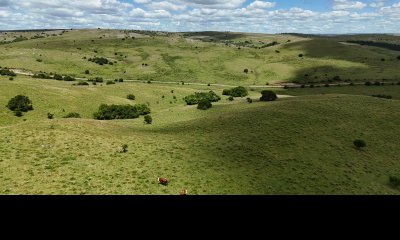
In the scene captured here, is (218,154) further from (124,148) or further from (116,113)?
(116,113)

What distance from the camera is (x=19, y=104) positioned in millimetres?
88875

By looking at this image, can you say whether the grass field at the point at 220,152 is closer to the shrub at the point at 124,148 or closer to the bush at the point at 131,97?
the shrub at the point at 124,148

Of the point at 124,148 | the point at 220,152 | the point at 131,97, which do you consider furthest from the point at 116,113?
the point at 220,152

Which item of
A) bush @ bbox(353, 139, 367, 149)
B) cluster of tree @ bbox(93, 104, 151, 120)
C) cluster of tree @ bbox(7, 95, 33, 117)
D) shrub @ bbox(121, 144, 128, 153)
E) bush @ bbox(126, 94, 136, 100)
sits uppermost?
shrub @ bbox(121, 144, 128, 153)

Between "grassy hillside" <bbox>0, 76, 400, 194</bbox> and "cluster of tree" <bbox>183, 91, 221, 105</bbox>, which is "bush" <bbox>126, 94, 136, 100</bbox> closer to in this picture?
"cluster of tree" <bbox>183, 91, 221, 105</bbox>

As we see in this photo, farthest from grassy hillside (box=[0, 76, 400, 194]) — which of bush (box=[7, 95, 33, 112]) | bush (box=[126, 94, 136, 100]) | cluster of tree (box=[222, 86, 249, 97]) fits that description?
cluster of tree (box=[222, 86, 249, 97])

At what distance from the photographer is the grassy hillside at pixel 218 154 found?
39688 millimetres

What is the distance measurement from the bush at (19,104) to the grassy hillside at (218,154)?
27.3 ft

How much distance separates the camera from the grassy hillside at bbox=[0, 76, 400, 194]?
130 feet

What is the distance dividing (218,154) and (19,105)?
61.7 m

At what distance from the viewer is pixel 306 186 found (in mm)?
42656
